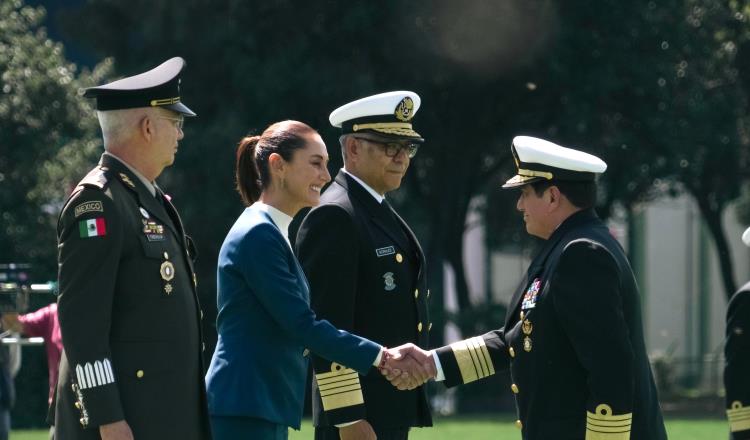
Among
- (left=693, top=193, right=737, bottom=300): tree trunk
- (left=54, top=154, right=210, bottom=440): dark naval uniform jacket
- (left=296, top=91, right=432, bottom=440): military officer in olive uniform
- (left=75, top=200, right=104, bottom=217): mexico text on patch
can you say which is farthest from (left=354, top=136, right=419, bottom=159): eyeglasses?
(left=693, top=193, right=737, bottom=300): tree trunk

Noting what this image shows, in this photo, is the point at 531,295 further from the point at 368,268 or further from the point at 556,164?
the point at 368,268

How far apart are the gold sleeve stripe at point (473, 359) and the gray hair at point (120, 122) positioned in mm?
1959

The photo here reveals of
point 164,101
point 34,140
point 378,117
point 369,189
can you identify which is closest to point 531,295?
point 369,189

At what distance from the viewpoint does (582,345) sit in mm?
5176

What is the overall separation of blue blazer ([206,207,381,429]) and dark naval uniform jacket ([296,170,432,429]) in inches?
14.8

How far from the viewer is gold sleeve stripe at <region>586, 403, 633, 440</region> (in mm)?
5133

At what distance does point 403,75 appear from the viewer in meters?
23.7

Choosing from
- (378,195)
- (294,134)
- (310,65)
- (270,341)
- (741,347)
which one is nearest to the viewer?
(270,341)

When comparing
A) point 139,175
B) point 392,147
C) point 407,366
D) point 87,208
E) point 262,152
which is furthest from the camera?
point 392,147

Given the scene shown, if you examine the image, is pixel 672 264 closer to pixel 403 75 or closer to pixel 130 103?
pixel 403 75

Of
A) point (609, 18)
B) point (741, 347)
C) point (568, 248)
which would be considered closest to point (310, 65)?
point (609, 18)

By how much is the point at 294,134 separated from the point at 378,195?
727 millimetres

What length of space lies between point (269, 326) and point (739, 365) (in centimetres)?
275

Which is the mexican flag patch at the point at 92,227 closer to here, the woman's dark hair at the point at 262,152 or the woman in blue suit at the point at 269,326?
the woman in blue suit at the point at 269,326
